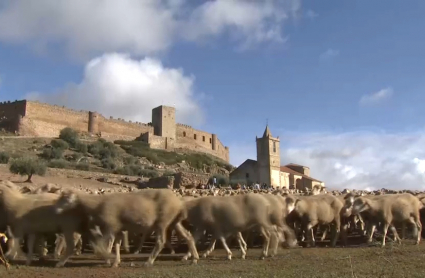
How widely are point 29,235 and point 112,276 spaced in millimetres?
2536

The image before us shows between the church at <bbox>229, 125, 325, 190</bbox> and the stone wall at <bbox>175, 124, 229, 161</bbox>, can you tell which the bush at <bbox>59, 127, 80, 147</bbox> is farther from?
the church at <bbox>229, 125, 325, 190</bbox>

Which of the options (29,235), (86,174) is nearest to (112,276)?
(29,235)

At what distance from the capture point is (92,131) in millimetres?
97000

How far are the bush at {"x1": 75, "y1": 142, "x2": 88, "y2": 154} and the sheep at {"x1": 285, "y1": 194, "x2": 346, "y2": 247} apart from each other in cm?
6785

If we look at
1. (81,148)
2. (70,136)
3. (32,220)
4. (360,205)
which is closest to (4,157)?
(81,148)

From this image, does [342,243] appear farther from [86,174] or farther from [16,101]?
[16,101]

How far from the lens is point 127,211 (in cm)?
982

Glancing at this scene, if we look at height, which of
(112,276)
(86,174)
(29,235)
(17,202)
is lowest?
(112,276)

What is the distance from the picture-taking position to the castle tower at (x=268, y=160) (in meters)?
63.1

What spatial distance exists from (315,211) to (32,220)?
731 centimetres

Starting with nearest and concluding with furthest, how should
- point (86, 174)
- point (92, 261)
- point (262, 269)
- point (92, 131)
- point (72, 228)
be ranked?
point (262, 269), point (72, 228), point (92, 261), point (86, 174), point (92, 131)

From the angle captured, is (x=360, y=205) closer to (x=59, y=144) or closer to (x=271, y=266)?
(x=271, y=266)

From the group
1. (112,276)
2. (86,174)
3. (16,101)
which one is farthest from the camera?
(16,101)

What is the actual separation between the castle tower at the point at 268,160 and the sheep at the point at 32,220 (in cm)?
5191
